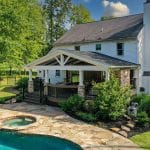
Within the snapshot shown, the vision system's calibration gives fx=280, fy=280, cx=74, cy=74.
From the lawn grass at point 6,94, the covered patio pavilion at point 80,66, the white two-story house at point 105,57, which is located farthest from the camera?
the lawn grass at point 6,94

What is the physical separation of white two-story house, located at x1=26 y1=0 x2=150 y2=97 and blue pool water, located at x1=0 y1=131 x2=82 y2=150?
24.1 feet

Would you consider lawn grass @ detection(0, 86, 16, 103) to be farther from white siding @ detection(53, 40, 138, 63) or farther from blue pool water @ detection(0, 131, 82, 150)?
blue pool water @ detection(0, 131, 82, 150)

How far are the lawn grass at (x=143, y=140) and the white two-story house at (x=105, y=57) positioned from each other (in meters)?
6.32

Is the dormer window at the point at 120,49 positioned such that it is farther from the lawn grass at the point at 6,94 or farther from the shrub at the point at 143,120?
the lawn grass at the point at 6,94

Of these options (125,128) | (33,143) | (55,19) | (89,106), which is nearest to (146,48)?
(89,106)

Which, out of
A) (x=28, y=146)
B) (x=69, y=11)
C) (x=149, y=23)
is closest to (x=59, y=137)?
(x=28, y=146)

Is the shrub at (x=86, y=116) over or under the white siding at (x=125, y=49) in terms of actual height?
under

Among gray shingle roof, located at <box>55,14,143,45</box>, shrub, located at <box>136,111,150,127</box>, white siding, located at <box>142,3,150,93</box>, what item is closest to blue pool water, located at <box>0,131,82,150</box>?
shrub, located at <box>136,111,150,127</box>

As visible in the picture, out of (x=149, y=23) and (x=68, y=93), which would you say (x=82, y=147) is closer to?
(x=68, y=93)

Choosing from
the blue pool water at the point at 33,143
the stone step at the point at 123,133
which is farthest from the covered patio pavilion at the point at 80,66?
the blue pool water at the point at 33,143

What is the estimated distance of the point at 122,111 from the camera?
744 inches

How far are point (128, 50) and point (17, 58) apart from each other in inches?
652

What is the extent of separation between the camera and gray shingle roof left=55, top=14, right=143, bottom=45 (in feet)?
91.3

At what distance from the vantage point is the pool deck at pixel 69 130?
47.4ft
